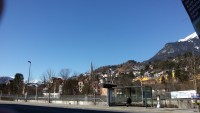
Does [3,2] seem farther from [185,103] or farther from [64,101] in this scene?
[64,101]

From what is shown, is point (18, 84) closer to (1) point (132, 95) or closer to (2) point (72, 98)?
(2) point (72, 98)

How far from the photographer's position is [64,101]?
65000 mm

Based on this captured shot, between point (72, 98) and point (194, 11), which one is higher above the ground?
point (194, 11)

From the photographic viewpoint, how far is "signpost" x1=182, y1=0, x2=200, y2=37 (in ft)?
20.4

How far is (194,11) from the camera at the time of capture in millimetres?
6359

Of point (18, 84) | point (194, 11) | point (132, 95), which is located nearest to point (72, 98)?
point (132, 95)

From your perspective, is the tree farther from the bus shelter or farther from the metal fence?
the bus shelter

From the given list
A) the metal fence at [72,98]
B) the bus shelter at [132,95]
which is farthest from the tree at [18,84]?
the bus shelter at [132,95]

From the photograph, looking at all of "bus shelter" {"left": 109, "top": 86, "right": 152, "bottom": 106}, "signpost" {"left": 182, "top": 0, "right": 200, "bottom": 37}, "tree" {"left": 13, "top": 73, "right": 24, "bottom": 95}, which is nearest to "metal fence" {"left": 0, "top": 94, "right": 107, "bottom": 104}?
"bus shelter" {"left": 109, "top": 86, "right": 152, "bottom": 106}

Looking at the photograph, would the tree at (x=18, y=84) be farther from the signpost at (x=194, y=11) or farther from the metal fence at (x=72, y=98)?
the signpost at (x=194, y=11)

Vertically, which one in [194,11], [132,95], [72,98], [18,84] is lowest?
[72,98]

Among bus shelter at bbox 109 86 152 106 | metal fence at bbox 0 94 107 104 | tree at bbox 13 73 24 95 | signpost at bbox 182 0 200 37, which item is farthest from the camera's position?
tree at bbox 13 73 24 95

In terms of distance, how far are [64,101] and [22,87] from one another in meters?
55.3

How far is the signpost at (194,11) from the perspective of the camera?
20.4ft
